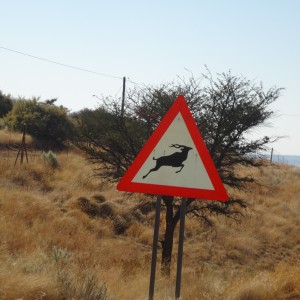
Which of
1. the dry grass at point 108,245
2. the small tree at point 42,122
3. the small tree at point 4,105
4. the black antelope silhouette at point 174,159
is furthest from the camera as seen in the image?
the small tree at point 4,105

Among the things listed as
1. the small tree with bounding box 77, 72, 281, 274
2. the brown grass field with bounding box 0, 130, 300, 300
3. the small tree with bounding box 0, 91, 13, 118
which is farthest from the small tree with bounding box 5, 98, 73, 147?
the small tree with bounding box 77, 72, 281, 274

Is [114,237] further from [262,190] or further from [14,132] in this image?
[14,132]

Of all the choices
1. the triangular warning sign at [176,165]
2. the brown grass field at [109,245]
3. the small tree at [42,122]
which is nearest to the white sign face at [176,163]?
the triangular warning sign at [176,165]

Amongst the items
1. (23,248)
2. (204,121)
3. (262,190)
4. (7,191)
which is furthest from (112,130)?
(262,190)

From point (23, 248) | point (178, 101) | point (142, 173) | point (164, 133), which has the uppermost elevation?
point (178, 101)

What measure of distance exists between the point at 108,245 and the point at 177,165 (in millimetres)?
8734

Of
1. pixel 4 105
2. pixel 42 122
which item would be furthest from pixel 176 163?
pixel 4 105

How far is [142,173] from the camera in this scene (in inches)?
162

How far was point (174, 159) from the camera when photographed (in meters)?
4.04

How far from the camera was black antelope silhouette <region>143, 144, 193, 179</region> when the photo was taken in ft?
13.1

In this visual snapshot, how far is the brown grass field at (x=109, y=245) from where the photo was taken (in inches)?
188

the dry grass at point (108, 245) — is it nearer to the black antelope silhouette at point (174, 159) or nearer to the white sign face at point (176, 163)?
the white sign face at point (176, 163)

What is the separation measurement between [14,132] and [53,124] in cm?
284

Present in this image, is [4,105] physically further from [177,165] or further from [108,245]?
[177,165]
